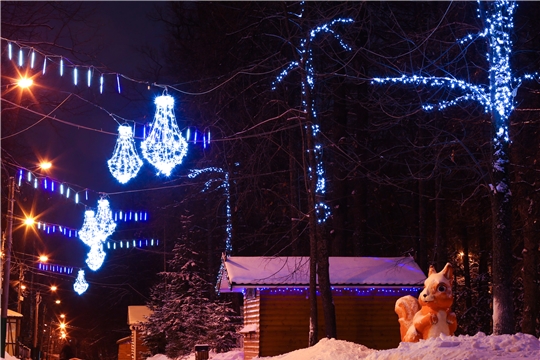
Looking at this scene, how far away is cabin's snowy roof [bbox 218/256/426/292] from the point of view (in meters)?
23.8

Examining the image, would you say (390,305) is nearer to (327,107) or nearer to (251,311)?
(251,311)

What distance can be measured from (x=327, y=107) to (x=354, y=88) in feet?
7.83

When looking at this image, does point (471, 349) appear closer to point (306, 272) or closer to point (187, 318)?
point (306, 272)

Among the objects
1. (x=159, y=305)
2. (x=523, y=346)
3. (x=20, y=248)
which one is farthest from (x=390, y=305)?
(x=20, y=248)

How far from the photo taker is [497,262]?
16.8m

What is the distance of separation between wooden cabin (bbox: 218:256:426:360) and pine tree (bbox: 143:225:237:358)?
303 inches

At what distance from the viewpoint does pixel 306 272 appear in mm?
25000

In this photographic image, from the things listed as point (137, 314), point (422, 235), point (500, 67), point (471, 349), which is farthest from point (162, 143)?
point (137, 314)

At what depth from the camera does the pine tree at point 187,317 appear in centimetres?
3294

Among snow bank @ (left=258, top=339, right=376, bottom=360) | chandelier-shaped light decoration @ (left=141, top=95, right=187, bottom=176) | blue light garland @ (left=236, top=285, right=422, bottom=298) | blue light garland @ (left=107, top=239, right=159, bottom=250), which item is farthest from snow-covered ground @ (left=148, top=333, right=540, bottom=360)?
blue light garland @ (left=107, top=239, right=159, bottom=250)

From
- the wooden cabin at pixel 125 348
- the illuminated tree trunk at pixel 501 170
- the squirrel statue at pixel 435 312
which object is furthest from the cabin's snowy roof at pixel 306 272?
the wooden cabin at pixel 125 348

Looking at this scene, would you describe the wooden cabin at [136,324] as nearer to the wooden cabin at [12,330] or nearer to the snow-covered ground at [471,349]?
the wooden cabin at [12,330]

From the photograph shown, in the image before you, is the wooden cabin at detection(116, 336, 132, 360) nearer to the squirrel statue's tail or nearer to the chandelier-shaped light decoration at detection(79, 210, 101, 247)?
the chandelier-shaped light decoration at detection(79, 210, 101, 247)

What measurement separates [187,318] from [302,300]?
1161 cm
